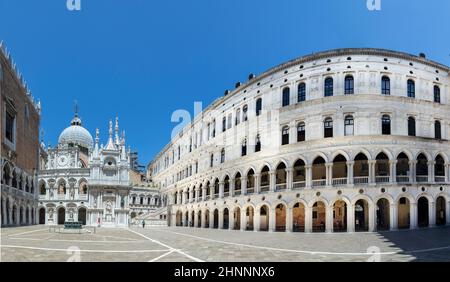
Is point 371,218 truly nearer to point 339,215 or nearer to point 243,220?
point 339,215

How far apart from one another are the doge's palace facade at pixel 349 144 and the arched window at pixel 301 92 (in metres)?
0.10

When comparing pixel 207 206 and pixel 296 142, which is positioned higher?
pixel 296 142

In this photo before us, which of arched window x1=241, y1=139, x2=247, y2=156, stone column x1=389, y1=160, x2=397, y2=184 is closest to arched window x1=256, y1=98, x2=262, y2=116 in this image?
arched window x1=241, y1=139, x2=247, y2=156

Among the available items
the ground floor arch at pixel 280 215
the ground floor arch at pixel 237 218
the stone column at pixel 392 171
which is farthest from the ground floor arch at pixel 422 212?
the ground floor arch at pixel 237 218

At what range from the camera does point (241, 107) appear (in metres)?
41.2

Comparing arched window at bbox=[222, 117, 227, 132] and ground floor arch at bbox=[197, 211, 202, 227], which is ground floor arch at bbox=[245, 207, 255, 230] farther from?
arched window at bbox=[222, 117, 227, 132]

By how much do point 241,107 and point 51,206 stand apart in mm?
40703

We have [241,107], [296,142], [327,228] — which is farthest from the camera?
[241,107]

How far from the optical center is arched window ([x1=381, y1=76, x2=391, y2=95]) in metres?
32.7

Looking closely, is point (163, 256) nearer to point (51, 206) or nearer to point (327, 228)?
point (327, 228)

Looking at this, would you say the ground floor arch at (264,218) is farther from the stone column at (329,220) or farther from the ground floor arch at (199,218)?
the ground floor arch at (199,218)

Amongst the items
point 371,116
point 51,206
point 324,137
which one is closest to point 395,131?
point 371,116

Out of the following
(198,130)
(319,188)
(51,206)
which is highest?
(198,130)

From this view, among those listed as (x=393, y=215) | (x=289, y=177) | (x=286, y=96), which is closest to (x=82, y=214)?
(x=289, y=177)
